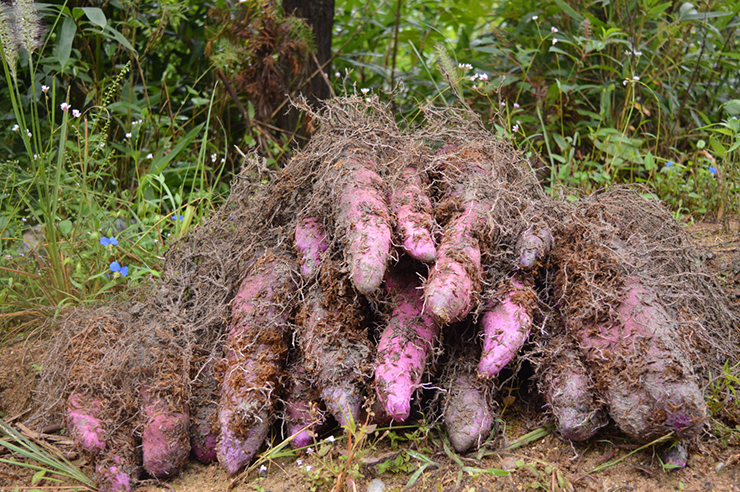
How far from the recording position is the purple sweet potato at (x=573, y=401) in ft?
5.13

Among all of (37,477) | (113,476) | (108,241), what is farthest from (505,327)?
(108,241)

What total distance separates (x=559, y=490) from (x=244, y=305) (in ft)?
3.42

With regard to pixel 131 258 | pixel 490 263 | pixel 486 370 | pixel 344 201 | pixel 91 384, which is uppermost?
pixel 344 201

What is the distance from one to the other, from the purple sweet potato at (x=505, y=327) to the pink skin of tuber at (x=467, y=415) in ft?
0.33

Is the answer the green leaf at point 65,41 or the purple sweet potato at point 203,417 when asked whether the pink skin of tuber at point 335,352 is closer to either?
the purple sweet potato at point 203,417

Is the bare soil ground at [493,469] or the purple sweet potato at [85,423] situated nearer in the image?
the bare soil ground at [493,469]

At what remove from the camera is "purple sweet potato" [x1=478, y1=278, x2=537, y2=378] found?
1.57 m

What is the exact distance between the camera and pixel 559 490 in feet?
4.89

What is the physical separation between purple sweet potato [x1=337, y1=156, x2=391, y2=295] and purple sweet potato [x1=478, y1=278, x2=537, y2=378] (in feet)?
1.12

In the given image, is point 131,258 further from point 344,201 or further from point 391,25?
point 391,25

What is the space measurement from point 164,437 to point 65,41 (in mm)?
2213

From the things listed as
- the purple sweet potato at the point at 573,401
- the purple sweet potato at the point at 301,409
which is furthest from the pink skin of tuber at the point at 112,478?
the purple sweet potato at the point at 573,401

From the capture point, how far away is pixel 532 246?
5.64 ft

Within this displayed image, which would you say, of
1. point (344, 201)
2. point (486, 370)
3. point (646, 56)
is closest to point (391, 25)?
point (646, 56)
